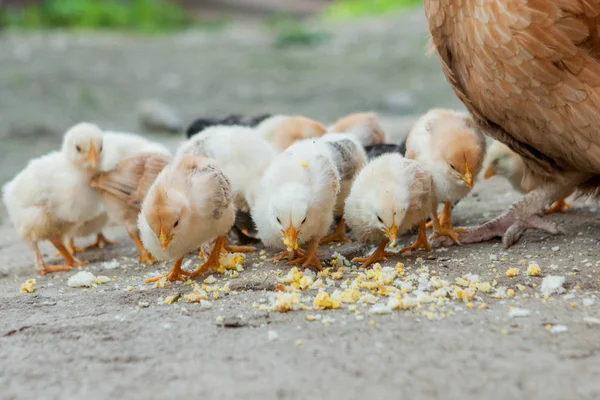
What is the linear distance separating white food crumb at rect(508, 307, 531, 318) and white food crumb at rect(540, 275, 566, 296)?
0.26 m

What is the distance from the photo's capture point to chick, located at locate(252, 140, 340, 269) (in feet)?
11.1

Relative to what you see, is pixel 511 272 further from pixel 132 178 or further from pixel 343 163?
pixel 132 178

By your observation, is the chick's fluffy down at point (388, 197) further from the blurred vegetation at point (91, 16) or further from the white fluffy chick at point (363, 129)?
the blurred vegetation at point (91, 16)

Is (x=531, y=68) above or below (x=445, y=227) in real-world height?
above

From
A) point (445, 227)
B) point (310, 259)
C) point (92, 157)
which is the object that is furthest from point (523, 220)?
point (92, 157)

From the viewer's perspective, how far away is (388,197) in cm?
346

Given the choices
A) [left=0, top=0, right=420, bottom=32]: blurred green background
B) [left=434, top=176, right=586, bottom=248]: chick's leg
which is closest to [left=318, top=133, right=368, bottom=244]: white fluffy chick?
[left=434, top=176, right=586, bottom=248]: chick's leg

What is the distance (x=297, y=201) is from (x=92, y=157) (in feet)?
4.59

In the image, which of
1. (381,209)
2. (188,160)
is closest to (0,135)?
(188,160)

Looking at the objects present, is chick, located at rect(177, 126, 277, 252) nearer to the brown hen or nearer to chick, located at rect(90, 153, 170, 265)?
chick, located at rect(90, 153, 170, 265)

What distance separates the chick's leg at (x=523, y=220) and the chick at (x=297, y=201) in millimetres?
692

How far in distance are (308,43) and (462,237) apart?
8864mm

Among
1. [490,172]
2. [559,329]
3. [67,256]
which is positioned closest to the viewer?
[559,329]

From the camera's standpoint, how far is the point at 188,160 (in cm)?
363
